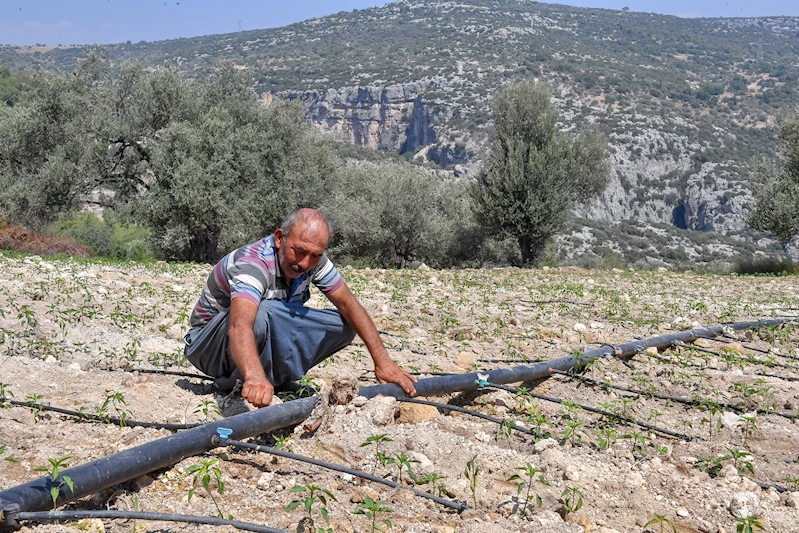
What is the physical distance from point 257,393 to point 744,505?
2.34 meters

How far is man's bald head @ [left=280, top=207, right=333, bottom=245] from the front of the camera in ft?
13.0

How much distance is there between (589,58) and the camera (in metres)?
94.1

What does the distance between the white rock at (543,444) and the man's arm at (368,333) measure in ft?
2.78

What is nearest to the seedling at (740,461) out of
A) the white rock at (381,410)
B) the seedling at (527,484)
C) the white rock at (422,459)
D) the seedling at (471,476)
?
the seedling at (527,484)

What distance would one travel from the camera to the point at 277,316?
3.98 metres

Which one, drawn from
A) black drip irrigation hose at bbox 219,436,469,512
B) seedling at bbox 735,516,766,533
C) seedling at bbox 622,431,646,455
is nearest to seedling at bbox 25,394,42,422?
black drip irrigation hose at bbox 219,436,469,512

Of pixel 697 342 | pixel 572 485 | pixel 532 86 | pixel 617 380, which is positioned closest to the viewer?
pixel 572 485

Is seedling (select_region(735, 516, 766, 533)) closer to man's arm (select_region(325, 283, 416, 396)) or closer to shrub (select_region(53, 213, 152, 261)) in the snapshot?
man's arm (select_region(325, 283, 416, 396))

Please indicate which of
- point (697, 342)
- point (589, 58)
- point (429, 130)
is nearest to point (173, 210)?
point (697, 342)

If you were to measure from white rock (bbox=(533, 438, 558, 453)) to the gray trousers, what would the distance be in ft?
4.29

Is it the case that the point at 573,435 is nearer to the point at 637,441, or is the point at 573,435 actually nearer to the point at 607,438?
the point at 607,438

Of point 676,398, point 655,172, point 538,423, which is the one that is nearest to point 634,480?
point 538,423

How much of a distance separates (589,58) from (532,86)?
75689mm

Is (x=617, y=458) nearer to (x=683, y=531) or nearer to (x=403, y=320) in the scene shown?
(x=683, y=531)
